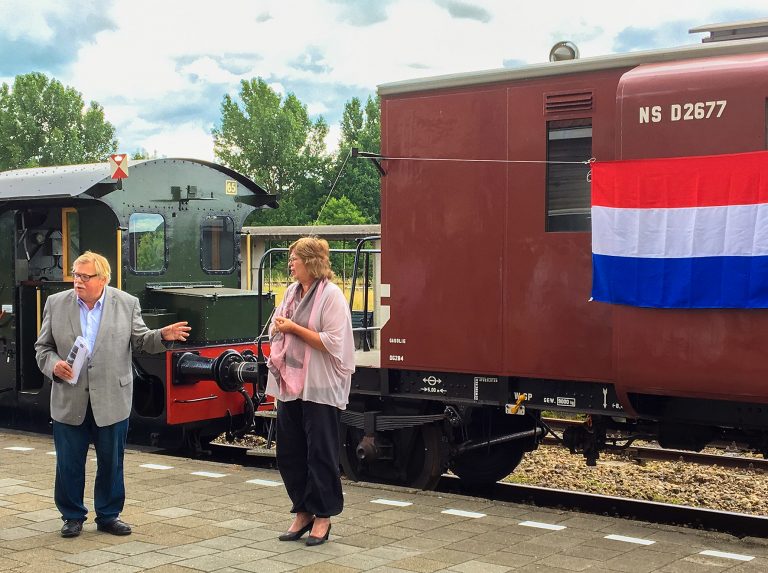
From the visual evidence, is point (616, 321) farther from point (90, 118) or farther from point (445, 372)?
point (90, 118)

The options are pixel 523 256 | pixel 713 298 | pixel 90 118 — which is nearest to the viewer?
pixel 713 298

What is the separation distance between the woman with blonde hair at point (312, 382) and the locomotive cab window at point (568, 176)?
5.72 feet

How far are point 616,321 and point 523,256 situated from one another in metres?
0.83

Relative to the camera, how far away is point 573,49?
7.03 metres

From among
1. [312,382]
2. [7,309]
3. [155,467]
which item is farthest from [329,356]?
[7,309]

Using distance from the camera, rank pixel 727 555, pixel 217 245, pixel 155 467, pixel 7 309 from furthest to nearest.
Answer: pixel 217 245 → pixel 7 309 → pixel 155 467 → pixel 727 555

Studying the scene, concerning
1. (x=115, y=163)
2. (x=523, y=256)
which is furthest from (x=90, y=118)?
(x=523, y=256)

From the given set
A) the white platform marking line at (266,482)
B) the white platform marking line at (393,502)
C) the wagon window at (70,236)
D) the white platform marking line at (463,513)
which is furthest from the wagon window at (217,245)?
the white platform marking line at (463,513)

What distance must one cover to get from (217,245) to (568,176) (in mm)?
5546

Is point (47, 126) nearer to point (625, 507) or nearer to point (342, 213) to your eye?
point (342, 213)

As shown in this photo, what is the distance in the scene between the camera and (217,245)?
444 inches

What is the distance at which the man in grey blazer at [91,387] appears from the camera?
5852 millimetres

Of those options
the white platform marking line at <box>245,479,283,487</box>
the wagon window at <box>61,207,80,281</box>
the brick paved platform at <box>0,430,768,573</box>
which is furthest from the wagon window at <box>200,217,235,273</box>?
the brick paved platform at <box>0,430,768,573</box>

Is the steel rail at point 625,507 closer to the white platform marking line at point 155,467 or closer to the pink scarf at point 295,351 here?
the white platform marking line at point 155,467
